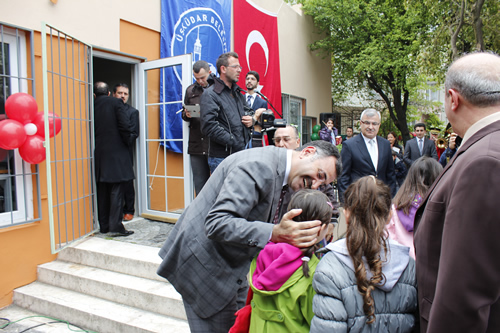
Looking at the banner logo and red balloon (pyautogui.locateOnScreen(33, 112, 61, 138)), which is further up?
the banner logo

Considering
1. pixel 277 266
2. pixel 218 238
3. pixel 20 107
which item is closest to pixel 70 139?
pixel 20 107

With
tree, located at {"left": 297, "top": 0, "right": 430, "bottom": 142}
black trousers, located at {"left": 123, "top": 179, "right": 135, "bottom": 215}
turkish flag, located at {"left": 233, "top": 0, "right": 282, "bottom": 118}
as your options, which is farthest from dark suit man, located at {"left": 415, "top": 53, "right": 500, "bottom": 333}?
tree, located at {"left": 297, "top": 0, "right": 430, "bottom": 142}

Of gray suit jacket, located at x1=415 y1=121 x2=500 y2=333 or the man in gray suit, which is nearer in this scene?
gray suit jacket, located at x1=415 y1=121 x2=500 y2=333

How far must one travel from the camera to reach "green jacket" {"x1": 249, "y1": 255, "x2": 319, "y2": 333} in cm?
168

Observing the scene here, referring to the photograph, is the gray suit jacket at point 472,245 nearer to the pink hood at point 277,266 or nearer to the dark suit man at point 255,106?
the pink hood at point 277,266

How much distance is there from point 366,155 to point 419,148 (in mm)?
3358

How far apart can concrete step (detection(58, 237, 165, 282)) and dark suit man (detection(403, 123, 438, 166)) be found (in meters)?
5.06

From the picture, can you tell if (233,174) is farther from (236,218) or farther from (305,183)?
(305,183)

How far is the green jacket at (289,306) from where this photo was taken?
1.68 metres

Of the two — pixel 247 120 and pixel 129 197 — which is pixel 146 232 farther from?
pixel 247 120

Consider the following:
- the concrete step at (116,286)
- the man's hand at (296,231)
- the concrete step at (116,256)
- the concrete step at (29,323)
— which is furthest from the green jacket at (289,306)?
the concrete step at (29,323)

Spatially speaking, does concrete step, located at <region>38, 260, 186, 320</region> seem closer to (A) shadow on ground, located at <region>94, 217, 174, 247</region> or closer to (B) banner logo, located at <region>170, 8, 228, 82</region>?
(A) shadow on ground, located at <region>94, 217, 174, 247</region>

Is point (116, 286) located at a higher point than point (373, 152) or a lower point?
lower

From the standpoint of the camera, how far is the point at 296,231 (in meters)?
1.63
